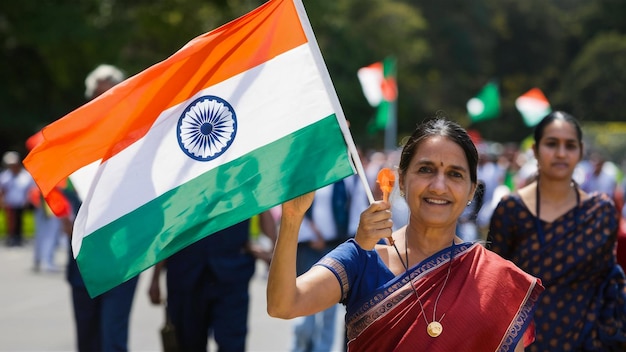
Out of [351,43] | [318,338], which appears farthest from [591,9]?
[318,338]

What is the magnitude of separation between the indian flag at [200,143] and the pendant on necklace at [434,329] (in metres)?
0.63

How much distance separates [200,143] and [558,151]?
7.80 feet

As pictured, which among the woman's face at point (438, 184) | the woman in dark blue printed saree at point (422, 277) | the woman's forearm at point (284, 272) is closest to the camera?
the woman's forearm at point (284, 272)

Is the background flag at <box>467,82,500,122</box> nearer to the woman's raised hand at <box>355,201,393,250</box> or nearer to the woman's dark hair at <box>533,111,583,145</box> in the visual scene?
the woman's dark hair at <box>533,111,583,145</box>

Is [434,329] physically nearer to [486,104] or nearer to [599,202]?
[599,202]

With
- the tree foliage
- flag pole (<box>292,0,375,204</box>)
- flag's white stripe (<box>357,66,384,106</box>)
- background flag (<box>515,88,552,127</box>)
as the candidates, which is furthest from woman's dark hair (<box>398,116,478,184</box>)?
flag's white stripe (<box>357,66,384,106</box>)

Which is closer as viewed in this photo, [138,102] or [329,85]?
[329,85]

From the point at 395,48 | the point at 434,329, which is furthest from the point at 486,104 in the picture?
the point at 395,48

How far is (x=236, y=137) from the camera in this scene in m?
3.88

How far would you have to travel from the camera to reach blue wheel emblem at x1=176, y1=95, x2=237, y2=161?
3.88 m

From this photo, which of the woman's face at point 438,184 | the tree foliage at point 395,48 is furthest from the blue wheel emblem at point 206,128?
the tree foliage at point 395,48

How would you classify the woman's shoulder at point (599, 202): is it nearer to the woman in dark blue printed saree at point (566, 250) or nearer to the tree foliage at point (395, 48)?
the woman in dark blue printed saree at point (566, 250)

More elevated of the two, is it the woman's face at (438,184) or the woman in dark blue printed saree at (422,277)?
the woman's face at (438,184)

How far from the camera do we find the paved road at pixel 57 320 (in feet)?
32.1
